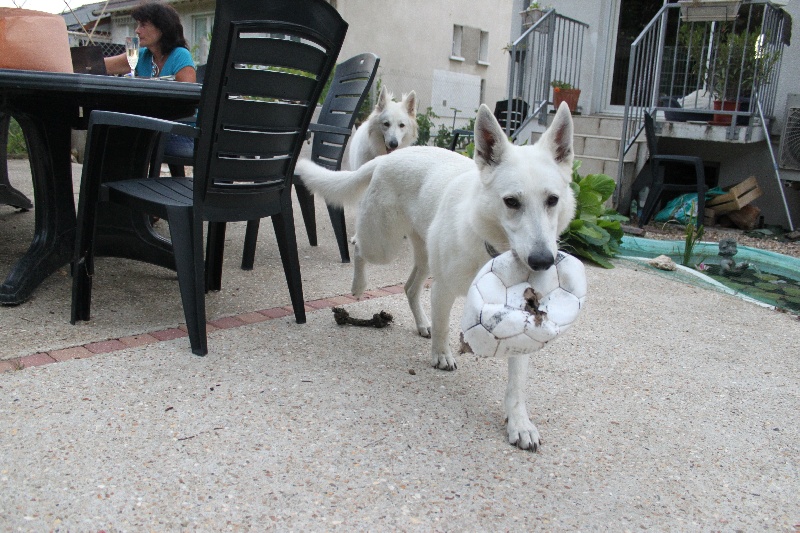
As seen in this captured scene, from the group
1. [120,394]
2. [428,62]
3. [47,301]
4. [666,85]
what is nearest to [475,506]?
[120,394]

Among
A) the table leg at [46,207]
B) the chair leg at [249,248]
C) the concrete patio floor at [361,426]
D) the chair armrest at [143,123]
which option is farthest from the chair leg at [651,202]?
the table leg at [46,207]

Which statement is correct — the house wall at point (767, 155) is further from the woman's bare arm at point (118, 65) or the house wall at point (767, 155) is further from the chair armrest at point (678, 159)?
the woman's bare arm at point (118, 65)

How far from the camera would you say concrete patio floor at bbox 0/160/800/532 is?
1.82 meters

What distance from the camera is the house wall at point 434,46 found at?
626 inches

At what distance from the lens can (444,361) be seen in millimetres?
2900

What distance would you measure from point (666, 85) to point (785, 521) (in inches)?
339

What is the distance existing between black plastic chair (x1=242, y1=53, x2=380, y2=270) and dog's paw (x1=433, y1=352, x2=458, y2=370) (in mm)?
1925

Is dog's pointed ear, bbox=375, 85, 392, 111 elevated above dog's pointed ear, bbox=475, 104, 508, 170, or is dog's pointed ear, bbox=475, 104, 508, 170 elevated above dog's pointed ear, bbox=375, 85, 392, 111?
dog's pointed ear, bbox=375, 85, 392, 111

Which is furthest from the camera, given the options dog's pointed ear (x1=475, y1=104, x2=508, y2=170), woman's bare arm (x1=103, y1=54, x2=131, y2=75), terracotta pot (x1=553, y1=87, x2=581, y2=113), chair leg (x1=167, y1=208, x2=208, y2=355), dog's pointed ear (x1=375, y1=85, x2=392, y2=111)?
terracotta pot (x1=553, y1=87, x2=581, y2=113)

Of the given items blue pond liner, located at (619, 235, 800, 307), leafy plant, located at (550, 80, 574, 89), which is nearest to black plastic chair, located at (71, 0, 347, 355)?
blue pond liner, located at (619, 235, 800, 307)

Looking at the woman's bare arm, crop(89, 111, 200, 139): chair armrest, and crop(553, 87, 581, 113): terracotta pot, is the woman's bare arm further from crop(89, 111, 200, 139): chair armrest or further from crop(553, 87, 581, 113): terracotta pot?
crop(553, 87, 581, 113): terracotta pot

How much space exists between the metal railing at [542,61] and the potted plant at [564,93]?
0.53ft

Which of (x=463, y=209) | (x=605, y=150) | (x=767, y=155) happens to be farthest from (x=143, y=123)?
(x=767, y=155)

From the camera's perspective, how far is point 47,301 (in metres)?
3.30
